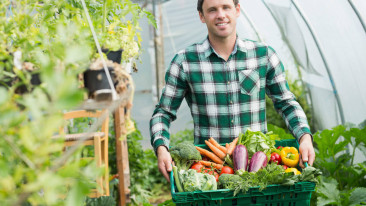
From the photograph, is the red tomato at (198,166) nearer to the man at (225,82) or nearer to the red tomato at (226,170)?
the red tomato at (226,170)

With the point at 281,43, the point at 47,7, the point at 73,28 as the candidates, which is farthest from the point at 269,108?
the point at 73,28

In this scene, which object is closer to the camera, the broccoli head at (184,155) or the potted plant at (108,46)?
the potted plant at (108,46)

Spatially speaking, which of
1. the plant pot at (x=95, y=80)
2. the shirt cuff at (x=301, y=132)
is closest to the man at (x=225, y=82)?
the shirt cuff at (x=301, y=132)

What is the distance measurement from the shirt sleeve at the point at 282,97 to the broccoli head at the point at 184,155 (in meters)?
0.66

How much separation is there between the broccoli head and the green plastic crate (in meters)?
0.35

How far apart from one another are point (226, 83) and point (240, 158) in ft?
2.78

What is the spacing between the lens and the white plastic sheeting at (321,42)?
14.7 ft

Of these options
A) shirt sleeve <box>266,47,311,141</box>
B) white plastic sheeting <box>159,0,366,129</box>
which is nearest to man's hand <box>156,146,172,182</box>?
shirt sleeve <box>266,47,311,141</box>

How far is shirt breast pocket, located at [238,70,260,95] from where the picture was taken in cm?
274

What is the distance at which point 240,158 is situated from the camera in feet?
6.70

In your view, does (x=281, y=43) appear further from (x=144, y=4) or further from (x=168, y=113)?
(x=168, y=113)

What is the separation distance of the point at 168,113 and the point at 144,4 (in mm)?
5178

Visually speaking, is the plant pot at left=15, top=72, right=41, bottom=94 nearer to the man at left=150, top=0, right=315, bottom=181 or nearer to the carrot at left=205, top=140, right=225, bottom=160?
the carrot at left=205, top=140, right=225, bottom=160

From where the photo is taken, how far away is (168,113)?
2.71m
